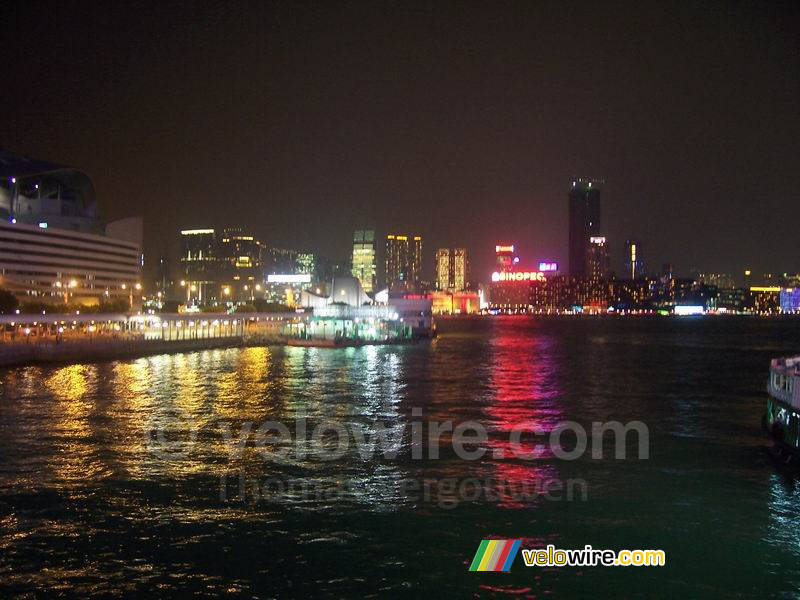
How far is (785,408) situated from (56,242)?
119m

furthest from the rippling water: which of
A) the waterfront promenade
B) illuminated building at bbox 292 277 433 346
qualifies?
illuminated building at bbox 292 277 433 346

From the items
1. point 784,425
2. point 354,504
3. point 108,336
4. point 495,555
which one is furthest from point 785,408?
point 108,336

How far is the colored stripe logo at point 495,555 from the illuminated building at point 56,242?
344ft

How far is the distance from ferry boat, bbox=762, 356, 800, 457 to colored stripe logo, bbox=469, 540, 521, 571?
996cm

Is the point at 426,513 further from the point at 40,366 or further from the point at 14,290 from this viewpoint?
the point at 14,290

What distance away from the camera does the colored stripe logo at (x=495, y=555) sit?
12.2m

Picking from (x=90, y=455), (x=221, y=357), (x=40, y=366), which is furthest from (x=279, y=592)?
(x=221, y=357)

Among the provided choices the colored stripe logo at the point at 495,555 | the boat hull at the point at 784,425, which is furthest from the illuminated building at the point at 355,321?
the colored stripe logo at the point at 495,555

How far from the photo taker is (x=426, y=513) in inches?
580

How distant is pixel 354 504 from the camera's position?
605 inches

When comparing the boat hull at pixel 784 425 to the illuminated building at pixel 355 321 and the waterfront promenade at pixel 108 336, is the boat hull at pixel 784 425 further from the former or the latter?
the illuminated building at pixel 355 321

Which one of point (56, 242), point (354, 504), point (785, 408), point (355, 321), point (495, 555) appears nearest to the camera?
point (495, 555)

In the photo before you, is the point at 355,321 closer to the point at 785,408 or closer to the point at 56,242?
the point at 56,242

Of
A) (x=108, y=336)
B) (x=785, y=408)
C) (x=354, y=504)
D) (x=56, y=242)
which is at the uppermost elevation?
(x=56, y=242)
